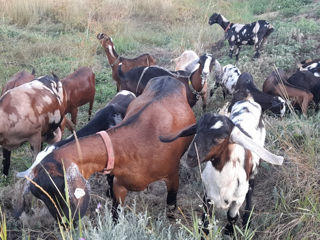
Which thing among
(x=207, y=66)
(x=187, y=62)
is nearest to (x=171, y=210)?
(x=207, y=66)

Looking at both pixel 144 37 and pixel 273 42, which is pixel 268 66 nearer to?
pixel 273 42

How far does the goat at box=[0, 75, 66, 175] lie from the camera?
193 inches

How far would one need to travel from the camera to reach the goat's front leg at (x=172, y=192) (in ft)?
13.5

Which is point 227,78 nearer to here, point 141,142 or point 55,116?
point 55,116

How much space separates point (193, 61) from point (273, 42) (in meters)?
2.73

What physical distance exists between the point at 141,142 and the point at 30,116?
7.10ft

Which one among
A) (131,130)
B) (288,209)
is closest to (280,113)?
(288,209)

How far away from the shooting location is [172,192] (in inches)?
167

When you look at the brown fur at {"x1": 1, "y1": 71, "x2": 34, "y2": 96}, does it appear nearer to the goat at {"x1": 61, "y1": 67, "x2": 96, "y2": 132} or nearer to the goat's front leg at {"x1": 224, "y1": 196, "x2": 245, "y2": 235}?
the goat at {"x1": 61, "y1": 67, "x2": 96, "y2": 132}

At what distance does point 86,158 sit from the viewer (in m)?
3.27

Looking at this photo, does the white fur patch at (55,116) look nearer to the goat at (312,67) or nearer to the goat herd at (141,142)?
the goat herd at (141,142)

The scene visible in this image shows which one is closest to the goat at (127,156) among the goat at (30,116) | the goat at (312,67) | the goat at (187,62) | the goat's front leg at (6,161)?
the goat at (30,116)

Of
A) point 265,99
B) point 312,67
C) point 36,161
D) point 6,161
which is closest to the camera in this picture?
point 36,161

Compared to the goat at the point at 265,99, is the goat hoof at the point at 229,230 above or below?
below
